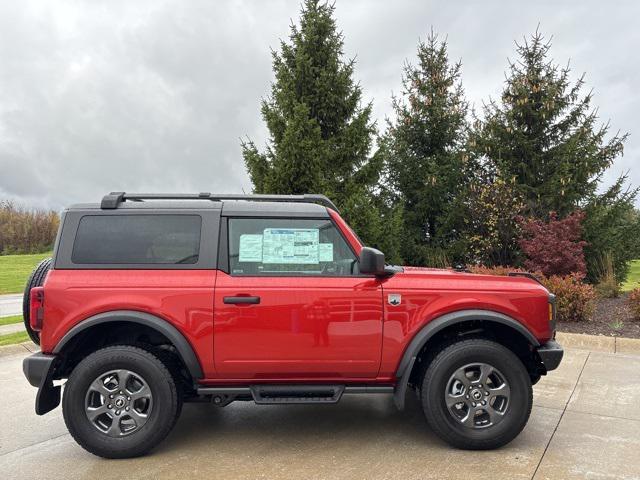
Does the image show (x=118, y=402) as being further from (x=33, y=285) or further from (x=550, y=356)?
(x=550, y=356)

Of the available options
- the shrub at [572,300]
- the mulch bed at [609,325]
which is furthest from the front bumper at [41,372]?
Result: the shrub at [572,300]

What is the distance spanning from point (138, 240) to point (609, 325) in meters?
7.88

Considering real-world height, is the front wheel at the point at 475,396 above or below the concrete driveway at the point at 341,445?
above

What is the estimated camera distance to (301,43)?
13.4 meters

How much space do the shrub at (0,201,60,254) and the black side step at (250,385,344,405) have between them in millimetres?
53255

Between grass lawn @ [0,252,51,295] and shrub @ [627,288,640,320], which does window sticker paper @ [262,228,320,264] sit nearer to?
shrub @ [627,288,640,320]

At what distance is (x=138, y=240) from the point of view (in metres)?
3.90

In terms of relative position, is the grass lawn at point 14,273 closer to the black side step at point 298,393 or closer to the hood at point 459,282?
the black side step at point 298,393

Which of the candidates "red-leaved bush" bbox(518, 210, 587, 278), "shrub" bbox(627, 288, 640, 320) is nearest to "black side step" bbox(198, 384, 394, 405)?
"shrub" bbox(627, 288, 640, 320)

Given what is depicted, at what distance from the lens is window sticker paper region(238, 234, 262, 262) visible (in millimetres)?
3930

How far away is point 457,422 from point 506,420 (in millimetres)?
377

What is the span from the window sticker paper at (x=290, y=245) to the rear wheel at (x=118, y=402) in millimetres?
1193

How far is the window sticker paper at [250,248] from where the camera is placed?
155 inches

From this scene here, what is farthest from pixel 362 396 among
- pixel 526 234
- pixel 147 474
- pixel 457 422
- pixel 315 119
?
pixel 526 234
